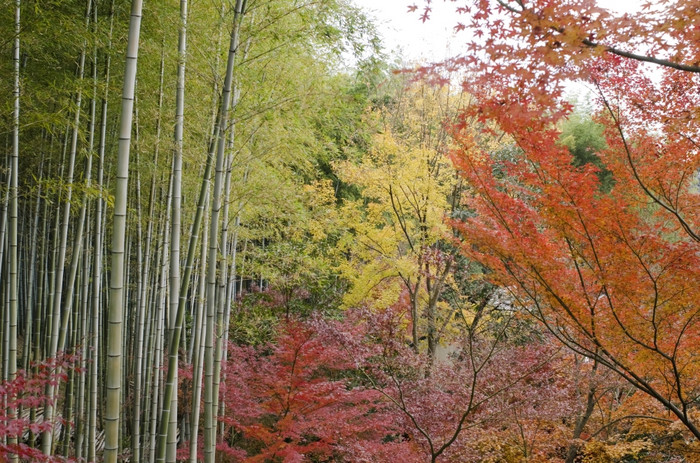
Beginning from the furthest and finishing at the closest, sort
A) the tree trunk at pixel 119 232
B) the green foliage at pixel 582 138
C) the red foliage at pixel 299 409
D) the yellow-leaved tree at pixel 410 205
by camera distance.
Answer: the green foliage at pixel 582 138
the yellow-leaved tree at pixel 410 205
the red foliage at pixel 299 409
the tree trunk at pixel 119 232

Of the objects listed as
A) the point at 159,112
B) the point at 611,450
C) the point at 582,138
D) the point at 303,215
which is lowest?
the point at 611,450

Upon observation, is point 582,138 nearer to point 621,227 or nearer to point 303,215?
point 303,215

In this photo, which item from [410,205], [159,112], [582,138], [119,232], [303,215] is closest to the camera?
[119,232]

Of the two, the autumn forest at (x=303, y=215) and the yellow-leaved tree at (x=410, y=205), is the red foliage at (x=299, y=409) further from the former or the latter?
the yellow-leaved tree at (x=410, y=205)

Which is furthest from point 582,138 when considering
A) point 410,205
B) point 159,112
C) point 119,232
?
point 119,232

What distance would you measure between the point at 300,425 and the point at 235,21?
13.2 ft

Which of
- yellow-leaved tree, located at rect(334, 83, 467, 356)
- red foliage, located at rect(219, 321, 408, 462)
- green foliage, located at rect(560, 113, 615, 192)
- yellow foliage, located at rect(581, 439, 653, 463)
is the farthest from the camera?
green foliage, located at rect(560, 113, 615, 192)

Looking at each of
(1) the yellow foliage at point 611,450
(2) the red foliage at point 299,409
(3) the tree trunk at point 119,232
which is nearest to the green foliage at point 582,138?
(1) the yellow foliage at point 611,450

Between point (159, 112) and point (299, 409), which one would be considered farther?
point (299, 409)

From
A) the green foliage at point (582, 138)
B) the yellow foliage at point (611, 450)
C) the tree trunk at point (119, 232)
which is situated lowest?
the yellow foliage at point (611, 450)

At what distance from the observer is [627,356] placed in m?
4.07

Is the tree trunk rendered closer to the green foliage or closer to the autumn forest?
the autumn forest

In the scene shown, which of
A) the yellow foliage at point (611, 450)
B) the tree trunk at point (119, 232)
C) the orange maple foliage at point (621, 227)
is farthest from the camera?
the yellow foliage at point (611, 450)

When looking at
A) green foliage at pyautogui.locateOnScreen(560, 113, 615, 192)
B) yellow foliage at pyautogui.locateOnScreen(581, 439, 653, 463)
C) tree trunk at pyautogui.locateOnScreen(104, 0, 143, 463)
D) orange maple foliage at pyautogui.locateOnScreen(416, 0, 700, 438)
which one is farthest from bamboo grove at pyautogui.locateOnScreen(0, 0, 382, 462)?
green foliage at pyautogui.locateOnScreen(560, 113, 615, 192)
